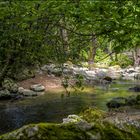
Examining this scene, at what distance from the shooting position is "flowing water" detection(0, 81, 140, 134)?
1570cm

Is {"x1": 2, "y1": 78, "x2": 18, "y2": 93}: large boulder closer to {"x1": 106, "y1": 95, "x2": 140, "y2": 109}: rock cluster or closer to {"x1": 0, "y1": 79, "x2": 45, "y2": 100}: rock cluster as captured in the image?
{"x1": 0, "y1": 79, "x2": 45, "y2": 100}: rock cluster

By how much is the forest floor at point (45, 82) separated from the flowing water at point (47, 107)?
2.53 m

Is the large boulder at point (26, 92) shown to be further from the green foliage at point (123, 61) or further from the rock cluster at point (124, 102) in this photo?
the green foliage at point (123, 61)

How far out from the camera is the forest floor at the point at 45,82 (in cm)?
2591

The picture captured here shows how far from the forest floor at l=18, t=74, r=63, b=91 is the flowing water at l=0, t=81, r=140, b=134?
8.29ft

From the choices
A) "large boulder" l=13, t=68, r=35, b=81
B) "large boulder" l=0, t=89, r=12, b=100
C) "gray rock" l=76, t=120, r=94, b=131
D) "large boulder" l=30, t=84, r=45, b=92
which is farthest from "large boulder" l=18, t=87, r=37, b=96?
"gray rock" l=76, t=120, r=94, b=131

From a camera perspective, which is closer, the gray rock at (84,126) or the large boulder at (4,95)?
the gray rock at (84,126)

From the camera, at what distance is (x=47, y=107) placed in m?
18.9

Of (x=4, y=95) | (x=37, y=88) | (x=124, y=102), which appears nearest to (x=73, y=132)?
(x=124, y=102)

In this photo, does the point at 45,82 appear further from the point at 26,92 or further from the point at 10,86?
the point at 10,86

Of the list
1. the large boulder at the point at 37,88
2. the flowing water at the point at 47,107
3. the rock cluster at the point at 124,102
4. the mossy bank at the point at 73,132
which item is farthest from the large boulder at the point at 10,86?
the mossy bank at the point at 73,132

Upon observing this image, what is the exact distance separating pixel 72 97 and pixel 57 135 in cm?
1664

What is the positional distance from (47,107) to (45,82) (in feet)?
28.3

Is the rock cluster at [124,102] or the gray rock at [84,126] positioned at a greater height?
the gray rock at [84,126]
